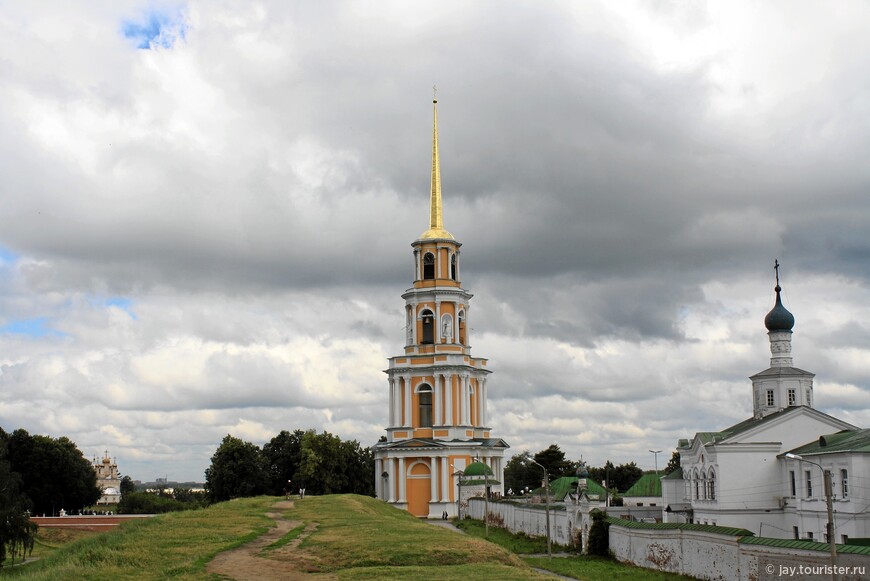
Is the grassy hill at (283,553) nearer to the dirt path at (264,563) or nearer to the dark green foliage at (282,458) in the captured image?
the dirt path at (264,563)

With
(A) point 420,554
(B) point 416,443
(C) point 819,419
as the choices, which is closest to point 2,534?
(A) point 420,554

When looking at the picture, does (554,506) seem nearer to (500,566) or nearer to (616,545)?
(616,545)

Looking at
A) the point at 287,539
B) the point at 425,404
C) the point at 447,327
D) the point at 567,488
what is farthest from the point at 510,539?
the point at 447,327

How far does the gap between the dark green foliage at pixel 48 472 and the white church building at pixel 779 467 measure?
48660 mm

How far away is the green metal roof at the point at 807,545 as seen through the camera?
2659cm

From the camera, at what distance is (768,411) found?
56.9 m

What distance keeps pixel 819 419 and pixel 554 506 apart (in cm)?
1402

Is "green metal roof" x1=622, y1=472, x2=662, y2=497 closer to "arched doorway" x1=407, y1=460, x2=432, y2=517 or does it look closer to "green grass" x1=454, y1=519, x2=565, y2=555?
"green grass" x1=454, y1=519, x2=565, y2=555

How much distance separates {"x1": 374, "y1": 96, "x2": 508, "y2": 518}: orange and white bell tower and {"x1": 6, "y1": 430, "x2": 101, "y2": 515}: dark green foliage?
25.4 metres

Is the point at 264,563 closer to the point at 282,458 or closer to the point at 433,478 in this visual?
the point at 433,478

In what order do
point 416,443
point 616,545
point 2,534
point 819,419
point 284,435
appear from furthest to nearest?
point 284,435 < point 416,443 < point 819,419 < point 2,534 < point 616,545

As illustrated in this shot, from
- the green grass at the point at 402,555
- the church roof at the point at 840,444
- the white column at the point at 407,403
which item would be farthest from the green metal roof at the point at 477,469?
the green grass at the point at 402,555

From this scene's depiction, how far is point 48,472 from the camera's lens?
266 feet

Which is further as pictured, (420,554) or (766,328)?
(766,328)
